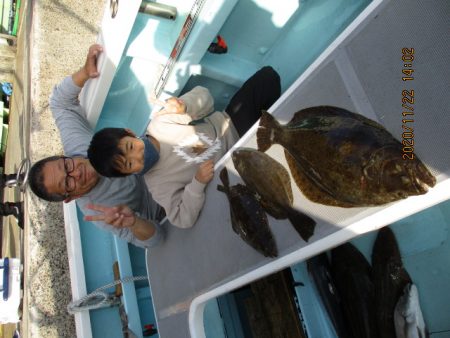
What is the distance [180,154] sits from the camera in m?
1.90

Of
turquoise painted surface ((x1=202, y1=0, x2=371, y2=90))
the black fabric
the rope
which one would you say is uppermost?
turquoise painted surface ((x1=202, y1=0, x2=371, y2=90))

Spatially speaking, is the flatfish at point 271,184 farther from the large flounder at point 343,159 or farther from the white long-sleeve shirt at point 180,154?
the white long-sleeve shirt at point 180,154

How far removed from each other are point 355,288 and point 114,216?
1.55 metres

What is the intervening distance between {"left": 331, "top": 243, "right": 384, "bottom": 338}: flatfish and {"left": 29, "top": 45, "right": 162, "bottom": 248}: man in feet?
3.91

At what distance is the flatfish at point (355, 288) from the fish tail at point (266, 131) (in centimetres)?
114

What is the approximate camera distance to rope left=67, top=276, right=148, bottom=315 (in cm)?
232

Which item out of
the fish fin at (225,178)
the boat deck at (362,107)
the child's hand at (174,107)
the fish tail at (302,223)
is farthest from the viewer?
the child's hand at (174,107)

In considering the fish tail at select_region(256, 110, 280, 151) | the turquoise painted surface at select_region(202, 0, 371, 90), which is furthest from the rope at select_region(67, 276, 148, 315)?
the turquoise painted surface at select_region(202, 0, 371, 90)

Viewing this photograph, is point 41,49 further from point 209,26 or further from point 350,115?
point 350,115

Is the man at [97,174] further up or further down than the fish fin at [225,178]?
further up

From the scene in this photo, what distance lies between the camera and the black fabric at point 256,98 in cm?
203

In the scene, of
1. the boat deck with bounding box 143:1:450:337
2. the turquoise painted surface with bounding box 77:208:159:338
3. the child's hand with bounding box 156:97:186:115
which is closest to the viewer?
the boat deck with bounding box 143:1:450:337

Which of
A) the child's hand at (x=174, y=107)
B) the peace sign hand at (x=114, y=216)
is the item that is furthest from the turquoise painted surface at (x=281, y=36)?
the peace sign hand at (x=114, y=216)

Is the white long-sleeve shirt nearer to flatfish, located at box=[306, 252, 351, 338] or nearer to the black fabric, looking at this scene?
the black fabric
